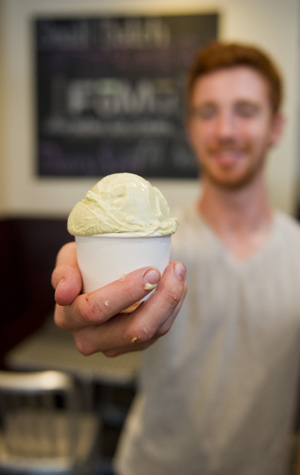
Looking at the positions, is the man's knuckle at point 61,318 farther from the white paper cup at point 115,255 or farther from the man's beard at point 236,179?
the man's beard at point 236,179

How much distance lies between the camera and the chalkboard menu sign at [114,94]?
3.10 metres

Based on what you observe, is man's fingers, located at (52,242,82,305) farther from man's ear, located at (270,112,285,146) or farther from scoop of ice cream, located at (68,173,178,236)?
man's ear, located at (270,112,285,146)

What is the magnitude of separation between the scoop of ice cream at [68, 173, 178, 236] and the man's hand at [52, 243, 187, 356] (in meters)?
0.06

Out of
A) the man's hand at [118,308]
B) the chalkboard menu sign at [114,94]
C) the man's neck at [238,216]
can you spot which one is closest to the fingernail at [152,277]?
the man's hand at [118,308]

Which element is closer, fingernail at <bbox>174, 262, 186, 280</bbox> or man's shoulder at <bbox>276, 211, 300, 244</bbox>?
fingernail at <bbox>174, 262, 186, 280</bbox>

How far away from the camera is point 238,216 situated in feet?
4.96

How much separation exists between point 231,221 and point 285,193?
174 cm

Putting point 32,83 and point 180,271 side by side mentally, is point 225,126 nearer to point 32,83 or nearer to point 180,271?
point 180,271

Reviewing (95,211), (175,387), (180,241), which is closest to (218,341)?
(175,387)

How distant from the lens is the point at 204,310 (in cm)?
121

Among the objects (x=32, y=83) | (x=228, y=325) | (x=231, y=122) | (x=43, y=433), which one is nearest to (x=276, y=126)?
(x=231, y=122)

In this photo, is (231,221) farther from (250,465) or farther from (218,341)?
(250,465)

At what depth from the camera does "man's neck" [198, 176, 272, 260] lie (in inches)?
56.7

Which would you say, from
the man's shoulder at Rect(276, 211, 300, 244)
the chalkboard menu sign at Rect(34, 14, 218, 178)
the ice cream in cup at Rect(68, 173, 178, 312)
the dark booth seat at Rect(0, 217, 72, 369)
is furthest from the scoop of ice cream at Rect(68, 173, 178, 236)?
the chalkboard menu sign at Rect(34, 14, 218, 178)
